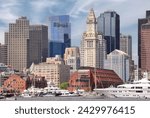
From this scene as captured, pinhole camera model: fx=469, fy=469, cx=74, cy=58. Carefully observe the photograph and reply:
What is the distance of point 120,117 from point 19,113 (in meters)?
1.96

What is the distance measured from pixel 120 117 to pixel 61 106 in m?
1.17

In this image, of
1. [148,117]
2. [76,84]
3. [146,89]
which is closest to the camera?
[148,117]

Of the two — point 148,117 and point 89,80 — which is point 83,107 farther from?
point 89,80

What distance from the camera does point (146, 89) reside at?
106 m

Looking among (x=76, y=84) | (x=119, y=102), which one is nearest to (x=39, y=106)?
(x=119, y=102)

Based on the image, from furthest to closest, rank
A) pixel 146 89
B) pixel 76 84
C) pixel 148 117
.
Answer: pixel 76 84 → pixel 146 89 → pixel 148 117

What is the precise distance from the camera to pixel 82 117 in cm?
905

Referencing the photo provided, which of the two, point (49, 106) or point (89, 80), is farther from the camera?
point (89, 80)

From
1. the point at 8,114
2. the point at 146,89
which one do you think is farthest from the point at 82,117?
the point at 146,89

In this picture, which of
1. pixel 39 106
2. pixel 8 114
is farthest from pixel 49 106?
pixel 8 114

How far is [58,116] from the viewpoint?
906 cm

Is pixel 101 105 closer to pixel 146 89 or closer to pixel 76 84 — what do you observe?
pixel 146 89

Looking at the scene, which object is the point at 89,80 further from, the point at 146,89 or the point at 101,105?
the point at 101,105

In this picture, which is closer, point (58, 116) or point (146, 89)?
point (58, 116)
